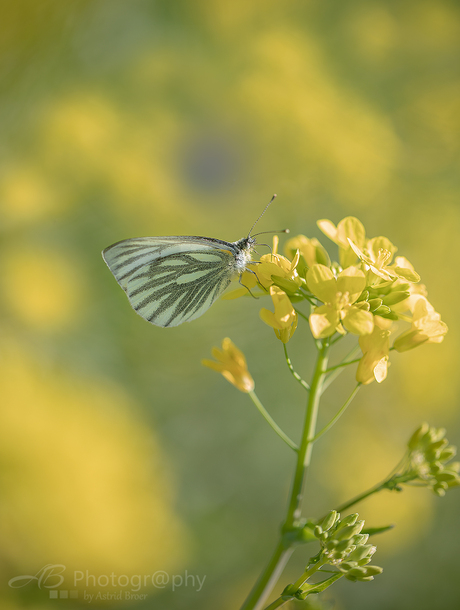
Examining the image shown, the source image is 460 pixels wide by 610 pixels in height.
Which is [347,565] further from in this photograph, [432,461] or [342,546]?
[432,461]

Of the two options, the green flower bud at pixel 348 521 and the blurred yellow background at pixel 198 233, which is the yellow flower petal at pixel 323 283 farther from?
the blurred yellow background at pixel 198 233

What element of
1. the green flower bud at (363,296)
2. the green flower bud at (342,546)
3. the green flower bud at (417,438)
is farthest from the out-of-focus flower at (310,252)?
the green flower bud at (342,546)

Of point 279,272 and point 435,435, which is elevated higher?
point 279,272

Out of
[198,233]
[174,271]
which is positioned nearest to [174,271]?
[174,271]

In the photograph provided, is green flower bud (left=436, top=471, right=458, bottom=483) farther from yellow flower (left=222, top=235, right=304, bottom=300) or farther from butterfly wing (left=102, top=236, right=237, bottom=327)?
butterfly wing (left=102, top=236, right=237, bottom=327)

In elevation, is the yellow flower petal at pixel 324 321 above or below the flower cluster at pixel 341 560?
above

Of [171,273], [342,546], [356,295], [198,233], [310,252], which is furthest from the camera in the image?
[198,233]

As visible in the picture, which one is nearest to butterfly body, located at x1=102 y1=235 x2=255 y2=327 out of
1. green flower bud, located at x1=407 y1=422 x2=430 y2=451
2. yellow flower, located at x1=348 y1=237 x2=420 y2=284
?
yellow flower, located at x1=348 y1=237 x2=420 y2=284

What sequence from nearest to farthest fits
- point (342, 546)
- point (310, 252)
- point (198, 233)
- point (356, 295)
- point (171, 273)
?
point (342, 546), point (356, 295), point (310, 252), point (171, 273), point (198, 233)
